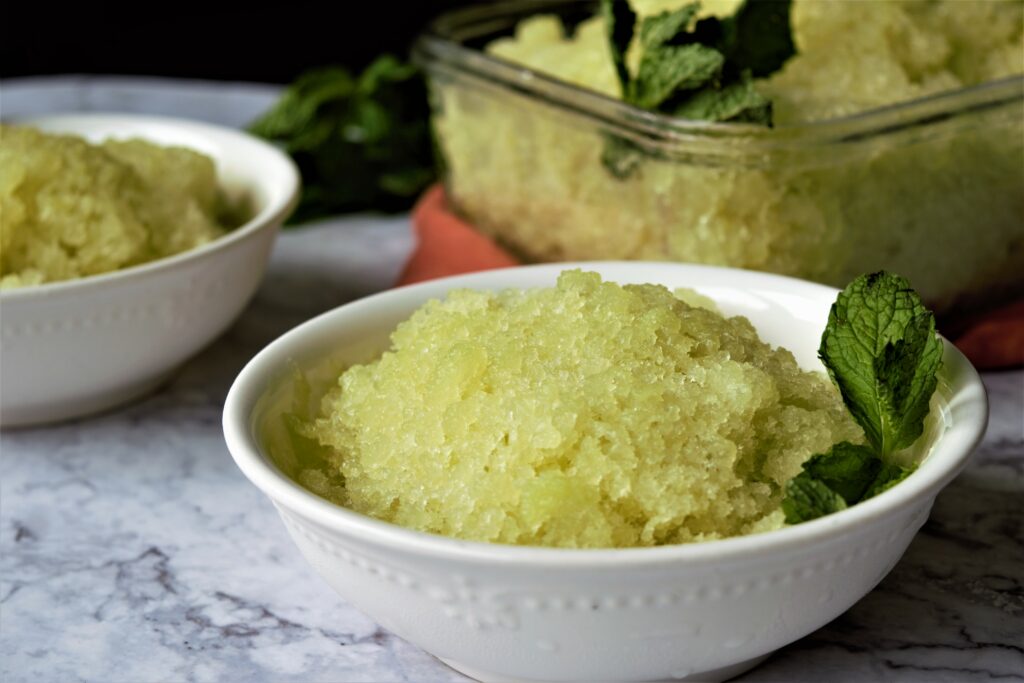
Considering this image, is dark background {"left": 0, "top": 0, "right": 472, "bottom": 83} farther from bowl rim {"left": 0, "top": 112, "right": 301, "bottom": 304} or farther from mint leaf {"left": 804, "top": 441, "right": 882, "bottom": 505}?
mint leaf {"left": 804, "top": 441, "right": 882, "bottom": 505}

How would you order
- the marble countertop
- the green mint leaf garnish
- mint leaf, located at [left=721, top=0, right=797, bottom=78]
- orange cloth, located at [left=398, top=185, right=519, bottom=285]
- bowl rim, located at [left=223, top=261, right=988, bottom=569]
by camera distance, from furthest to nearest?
1. the green mint leaf garnish
2. orange cloth, located at [left=398, top=185, right=519, bottom=285]
3. mint leaf, located at [left=721, top=0, right=797, bottom=78]
4. the marble countertop
5. bowl rim, located at [left=223, top=261, right=988, bottom=569]

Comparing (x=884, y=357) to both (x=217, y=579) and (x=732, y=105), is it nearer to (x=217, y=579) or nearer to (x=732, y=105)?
(x=732, y=105)

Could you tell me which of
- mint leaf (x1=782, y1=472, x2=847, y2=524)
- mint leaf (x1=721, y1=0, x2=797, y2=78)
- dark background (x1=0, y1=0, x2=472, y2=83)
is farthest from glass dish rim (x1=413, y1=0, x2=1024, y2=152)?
dark background (x1=0, y1=0, x2=472, y2=83)

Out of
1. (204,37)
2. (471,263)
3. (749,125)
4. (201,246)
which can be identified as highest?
(749,125)

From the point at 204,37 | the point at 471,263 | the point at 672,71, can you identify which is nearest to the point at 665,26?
the point at 672,71

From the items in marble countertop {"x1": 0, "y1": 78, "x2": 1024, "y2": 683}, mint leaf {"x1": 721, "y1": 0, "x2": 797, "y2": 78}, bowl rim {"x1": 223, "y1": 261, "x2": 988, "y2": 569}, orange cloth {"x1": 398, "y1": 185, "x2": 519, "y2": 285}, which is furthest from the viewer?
orange cloth {"x1": 398, "y1": 185, "x2": 519, "y2": 285}

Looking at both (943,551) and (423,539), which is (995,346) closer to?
(943,551)

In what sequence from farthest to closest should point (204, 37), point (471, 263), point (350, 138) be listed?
1. point (204, 37)
2. point (350, 138)
3. point (471, 263)
